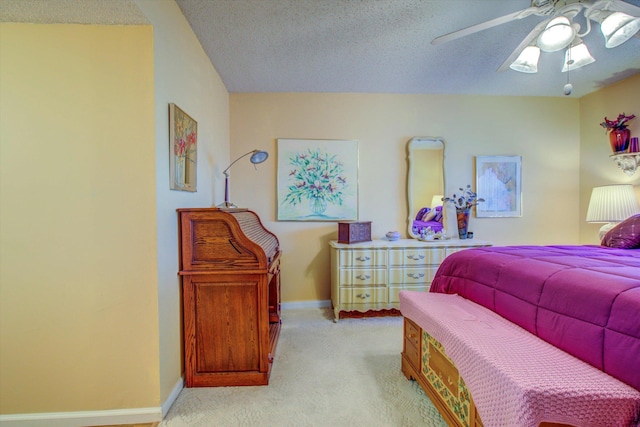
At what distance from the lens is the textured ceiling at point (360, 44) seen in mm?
1828

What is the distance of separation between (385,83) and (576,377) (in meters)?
2.86

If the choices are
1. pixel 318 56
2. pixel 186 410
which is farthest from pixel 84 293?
pixel 318 56

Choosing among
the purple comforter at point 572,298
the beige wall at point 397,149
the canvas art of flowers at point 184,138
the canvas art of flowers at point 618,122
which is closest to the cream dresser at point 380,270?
the beige wall at point 397,149

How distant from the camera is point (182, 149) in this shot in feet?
6.27

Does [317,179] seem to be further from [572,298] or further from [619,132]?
[619,132]

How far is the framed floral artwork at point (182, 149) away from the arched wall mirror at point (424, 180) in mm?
2348

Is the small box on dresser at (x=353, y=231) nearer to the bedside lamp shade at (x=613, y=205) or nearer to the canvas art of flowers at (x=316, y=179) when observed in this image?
the canvas art of flowers at (x=316, y=179)

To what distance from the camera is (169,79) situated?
1.75 m

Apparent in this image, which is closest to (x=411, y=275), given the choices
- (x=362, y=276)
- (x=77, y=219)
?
(x=362, y=276)

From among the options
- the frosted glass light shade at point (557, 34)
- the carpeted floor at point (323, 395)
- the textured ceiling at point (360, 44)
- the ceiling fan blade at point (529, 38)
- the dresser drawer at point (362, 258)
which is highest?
the textured ceiling at point (360, 44)

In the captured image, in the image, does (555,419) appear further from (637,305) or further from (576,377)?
(637,305)

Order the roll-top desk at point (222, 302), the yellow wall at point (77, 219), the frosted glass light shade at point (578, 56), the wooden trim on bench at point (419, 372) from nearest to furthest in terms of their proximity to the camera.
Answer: the wooden trim on bench at point (419, 372), the yellow wall at point (77, 219), the frosted glass light shade at point (578, 56), the roll-top desk at point (222, 302)

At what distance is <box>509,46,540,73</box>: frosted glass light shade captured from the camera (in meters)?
1.85

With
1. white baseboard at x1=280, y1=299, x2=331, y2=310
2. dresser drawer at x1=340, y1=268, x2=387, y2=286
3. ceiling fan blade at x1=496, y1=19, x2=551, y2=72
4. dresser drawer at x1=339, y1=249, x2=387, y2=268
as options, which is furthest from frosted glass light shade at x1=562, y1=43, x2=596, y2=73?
white baseboard at x1=280, y1=299, x2=331, y2=310
